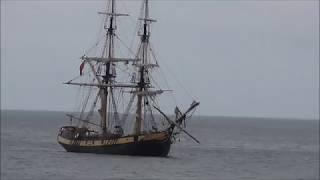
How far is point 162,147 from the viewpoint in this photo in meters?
92.3

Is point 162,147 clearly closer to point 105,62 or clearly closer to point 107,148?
point 107,148

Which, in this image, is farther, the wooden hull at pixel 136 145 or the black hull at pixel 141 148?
the black hull at pixel 141 148

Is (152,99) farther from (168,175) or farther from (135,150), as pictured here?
(168,175)

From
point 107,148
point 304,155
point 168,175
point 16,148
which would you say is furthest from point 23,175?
point 304,155

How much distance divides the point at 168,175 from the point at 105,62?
26493 mm

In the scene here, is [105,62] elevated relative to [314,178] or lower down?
elevated

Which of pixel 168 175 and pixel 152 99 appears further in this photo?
pixel 152 99

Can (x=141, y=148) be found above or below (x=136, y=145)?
below

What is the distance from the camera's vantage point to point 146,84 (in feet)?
309

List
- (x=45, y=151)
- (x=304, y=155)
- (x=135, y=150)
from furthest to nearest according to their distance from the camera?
(x=304, y=155) → (x=45, y=151) → (x=135, y=150)

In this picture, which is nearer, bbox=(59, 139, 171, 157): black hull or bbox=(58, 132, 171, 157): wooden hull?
bbox=(58, 132, 171, 157): wooden hull

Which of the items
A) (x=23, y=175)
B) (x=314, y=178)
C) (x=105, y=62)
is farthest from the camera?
(x=105, y=62)

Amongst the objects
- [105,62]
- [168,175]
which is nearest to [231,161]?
[105,62]

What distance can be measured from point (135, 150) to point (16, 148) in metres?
24.7
